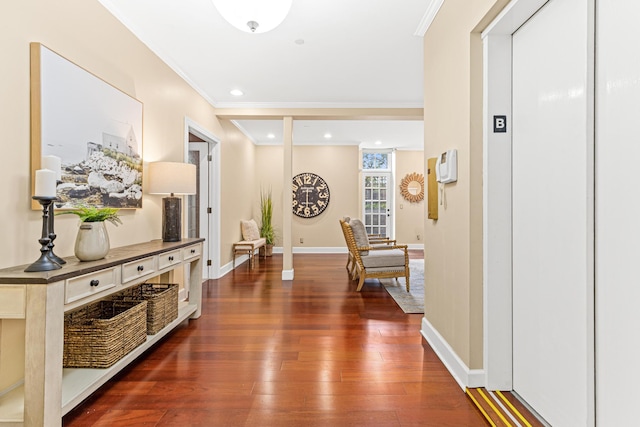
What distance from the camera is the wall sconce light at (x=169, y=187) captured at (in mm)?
2820

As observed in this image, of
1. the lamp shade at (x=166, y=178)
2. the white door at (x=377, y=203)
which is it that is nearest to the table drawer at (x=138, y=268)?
the lamp shade at (x=166, y=178)

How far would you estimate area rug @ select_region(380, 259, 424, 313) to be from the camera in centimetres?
343

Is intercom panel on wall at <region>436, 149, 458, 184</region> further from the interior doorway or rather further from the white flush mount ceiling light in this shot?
the interior doorway

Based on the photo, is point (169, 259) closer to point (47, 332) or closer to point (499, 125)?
point (47, 332)

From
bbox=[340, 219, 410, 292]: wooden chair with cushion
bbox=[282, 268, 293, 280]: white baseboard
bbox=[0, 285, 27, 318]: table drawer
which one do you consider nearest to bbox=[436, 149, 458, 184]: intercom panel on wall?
bbox=[340, 219, 410, 292]: wooden chair with cushion

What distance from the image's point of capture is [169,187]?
9.29 feet

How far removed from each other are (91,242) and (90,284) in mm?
275

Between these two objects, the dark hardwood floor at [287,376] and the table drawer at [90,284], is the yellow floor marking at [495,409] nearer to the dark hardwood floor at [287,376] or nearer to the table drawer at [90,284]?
the dark hardwood floor at [287,376]

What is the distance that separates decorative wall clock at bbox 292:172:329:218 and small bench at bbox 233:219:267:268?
1.25 metres

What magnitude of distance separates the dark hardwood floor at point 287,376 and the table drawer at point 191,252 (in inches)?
25.2

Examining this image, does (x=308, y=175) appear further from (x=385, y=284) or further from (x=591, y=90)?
(x=591, y=90)

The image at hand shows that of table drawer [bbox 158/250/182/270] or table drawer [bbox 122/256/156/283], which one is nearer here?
table drawer [bbox 122/256/156/283]

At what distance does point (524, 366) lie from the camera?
1.63 metres

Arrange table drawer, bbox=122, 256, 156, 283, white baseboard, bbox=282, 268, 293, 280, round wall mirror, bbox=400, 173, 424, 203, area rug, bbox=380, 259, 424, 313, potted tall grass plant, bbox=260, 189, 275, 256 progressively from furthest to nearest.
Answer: round wall mirror, bbox=400, 173, 424, 203 < potted tall grass plant, bbox=260, 189, 275, 256 < white baseboard, bbox=282, 268, 293, 280 < area rug, bbox=380, 259, 424, 313 < table drawer, bbox=122, 256, 156, 283
